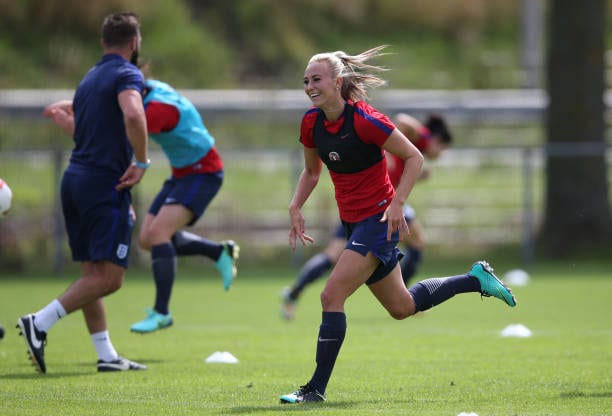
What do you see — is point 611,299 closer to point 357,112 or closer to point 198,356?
point 198,356

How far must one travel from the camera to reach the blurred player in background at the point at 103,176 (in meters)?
8.44

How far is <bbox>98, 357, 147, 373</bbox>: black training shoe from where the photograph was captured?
878cm

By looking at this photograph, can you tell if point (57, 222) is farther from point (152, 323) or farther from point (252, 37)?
point (252, 37)

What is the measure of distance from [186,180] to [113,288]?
1.79 metres

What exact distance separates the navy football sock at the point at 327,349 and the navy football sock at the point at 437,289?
741 mm

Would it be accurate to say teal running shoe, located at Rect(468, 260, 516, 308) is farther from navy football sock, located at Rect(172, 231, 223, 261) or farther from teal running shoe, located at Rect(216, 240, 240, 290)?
navy football sock, located at Rect(172, 231, 223, 261)

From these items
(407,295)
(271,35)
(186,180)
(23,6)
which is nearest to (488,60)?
(271,35)

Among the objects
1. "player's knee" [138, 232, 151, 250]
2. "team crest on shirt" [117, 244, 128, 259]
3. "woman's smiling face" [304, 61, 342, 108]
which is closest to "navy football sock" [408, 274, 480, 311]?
"woman's smiling face" [304, 61, 342, 108]

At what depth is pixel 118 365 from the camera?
8.81 metres

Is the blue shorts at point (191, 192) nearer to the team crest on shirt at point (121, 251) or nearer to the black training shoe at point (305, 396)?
the team crest on shirt at point (121, 251)

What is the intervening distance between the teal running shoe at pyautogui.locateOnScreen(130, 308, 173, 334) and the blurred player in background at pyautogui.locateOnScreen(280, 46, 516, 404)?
224 centimetres

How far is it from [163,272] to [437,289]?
276cm

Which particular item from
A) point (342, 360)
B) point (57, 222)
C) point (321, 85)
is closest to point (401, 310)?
point (321, 85)

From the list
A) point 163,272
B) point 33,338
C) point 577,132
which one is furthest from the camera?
point 577,132
